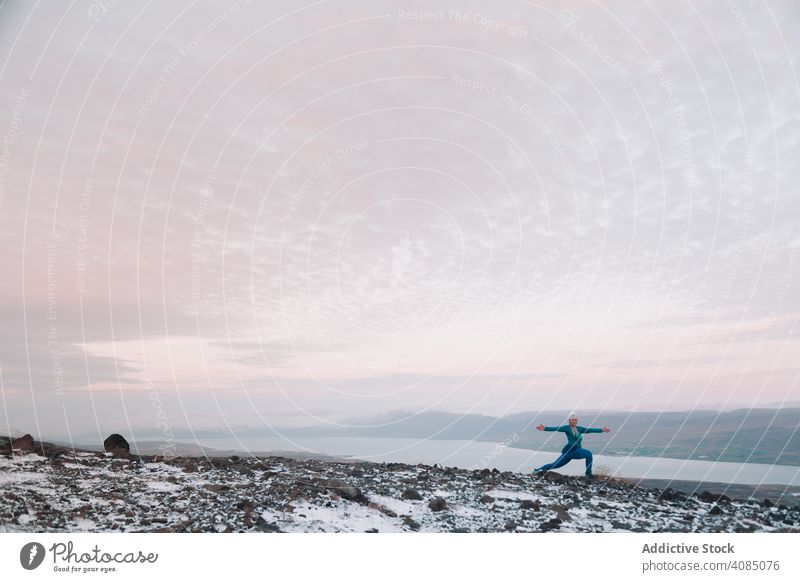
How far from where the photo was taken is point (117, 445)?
72.1 feet

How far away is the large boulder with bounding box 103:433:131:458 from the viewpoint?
849 inches

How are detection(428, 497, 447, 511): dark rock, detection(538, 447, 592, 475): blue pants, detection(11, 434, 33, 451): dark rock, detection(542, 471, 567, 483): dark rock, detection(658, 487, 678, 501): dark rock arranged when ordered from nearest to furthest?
detection(428, 497, 447, 511): dark rock → detection(658, 487, 678, 501): dark rock → detection(542, 471, 567, 483): dark rock → detection(538, 447, 592, 475): blue pants → detection(11, 434, 33, 451): dark rock

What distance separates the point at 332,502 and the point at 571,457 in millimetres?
8518

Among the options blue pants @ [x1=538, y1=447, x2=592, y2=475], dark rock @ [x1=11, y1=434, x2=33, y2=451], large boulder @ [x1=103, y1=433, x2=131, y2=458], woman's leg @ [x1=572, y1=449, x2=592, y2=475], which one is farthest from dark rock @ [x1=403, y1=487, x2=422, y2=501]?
dark rock @ [x1=11, y1=434, x2=33, y2=451]

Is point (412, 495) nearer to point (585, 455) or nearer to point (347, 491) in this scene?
point (347, 491)

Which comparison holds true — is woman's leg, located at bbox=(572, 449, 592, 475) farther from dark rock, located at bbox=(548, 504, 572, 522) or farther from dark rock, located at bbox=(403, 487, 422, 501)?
dark rock, located at bbox=(403, 487, 422, 501)

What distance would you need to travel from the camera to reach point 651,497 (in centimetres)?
1708

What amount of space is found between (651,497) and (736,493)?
2.70 meters

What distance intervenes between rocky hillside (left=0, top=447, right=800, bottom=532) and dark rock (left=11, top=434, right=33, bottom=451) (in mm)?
569

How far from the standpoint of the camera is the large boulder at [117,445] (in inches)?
849

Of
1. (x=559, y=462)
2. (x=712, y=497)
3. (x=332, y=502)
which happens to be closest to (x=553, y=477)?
(x=559, y=462)

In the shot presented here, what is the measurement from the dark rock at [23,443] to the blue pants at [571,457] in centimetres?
1800
